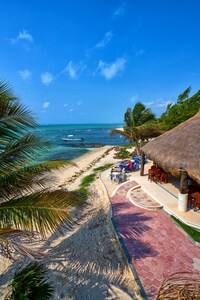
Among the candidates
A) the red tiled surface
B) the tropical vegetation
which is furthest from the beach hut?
the tropical vegetation

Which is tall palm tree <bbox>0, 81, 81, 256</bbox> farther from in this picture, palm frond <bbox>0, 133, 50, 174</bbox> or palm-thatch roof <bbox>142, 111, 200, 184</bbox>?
palm-thatch roof <bbox>142, 111, 200, 184</bbox>

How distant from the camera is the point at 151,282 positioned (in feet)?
14.0

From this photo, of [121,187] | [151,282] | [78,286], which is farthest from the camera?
[121,187]

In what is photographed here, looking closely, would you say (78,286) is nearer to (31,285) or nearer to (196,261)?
(31,285)

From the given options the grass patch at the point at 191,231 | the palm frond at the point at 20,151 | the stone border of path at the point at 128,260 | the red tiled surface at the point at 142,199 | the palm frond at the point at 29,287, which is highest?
the palm frond at the point at 20,151

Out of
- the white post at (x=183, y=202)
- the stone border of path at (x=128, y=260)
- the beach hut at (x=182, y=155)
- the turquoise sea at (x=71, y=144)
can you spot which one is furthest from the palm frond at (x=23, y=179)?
the white post at (x=183, y=202)

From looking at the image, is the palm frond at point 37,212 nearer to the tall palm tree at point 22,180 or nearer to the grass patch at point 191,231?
the tall palm tree at point 22,180

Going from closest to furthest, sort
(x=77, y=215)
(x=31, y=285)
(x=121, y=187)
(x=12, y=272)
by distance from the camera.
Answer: (x=31, y=285)
(x=12, y=272)
(x=77, y=215)
(x=121, y=187)

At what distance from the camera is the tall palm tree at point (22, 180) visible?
3.20 metres

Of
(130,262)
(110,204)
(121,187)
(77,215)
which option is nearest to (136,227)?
(130,262)

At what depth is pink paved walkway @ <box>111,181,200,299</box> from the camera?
4.54 metres

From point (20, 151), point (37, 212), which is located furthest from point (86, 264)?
point (20, 151)

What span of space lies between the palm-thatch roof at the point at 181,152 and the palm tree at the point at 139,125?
28.2 feet

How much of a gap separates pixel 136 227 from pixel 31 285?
462cm
